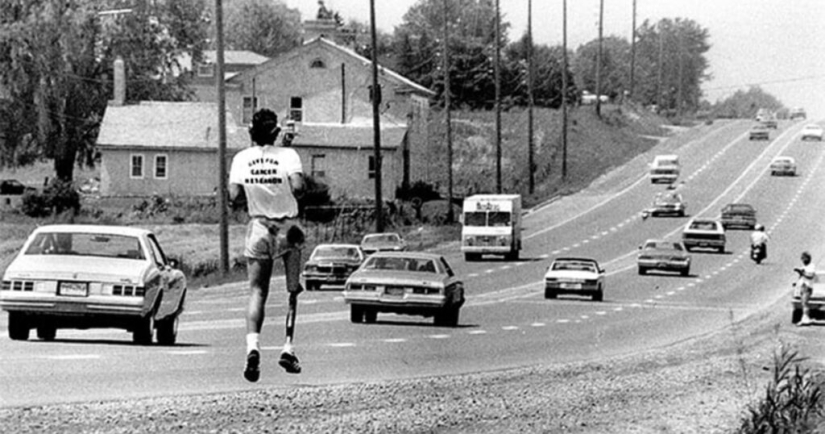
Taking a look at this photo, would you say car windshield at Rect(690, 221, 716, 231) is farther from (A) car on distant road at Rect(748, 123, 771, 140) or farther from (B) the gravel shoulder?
(A) car on distant road at Rect(748, 123, 771, 140)

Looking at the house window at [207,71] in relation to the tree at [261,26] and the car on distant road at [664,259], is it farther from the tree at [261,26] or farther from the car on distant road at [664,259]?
the car on distant road at [664,259]

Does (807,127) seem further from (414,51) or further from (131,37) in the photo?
(131,37)

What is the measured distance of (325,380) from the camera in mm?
16219

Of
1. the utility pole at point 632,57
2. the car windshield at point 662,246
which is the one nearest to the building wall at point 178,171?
the car windshield at point 662,246

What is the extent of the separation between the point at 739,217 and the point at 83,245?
222 feet

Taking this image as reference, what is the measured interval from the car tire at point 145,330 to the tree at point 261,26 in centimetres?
4705

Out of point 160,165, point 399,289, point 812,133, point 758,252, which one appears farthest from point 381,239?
point 812,133

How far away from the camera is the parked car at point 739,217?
3246 inches

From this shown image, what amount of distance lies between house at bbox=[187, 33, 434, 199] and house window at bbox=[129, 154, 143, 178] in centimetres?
376

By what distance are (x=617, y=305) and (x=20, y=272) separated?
29.6 m

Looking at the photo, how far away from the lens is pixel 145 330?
18.2 metres

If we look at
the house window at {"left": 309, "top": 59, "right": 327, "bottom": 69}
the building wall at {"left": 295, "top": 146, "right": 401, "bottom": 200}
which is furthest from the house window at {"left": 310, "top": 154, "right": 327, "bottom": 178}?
the house window at {"left": 309, "top": 59, "right": 327, "bottom": 69}

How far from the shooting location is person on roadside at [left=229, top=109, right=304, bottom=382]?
37.4 feet

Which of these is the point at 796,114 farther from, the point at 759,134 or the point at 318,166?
the point at 318,166
